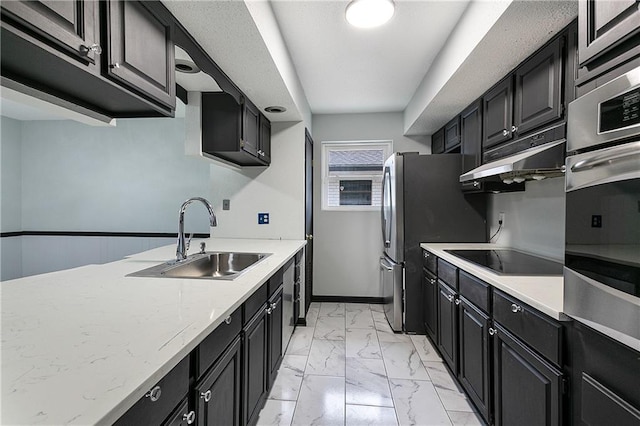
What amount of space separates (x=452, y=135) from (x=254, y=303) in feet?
8.72

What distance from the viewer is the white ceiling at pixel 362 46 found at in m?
1.81

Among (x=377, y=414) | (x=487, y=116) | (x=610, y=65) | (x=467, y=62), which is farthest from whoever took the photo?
(x=487, y=116)

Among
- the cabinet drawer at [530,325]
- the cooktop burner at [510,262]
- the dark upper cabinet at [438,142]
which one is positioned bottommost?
the cabinet drawer at [530,325]

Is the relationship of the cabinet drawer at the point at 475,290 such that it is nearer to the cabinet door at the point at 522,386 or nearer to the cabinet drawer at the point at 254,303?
the cabinet door at the point at 522,386

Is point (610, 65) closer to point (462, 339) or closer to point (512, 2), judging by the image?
point (512, 2)

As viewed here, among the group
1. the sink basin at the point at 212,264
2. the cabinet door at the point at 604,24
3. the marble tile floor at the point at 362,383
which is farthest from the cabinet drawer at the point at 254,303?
the cabinet door at the point at 604,24

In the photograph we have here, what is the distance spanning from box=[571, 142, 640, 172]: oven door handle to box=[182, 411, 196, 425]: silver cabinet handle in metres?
1.37

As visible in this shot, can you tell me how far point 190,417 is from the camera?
33.1 inches

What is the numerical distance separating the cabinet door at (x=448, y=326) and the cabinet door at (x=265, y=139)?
6.57ft

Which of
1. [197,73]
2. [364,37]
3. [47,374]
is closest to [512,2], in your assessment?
[364,37]

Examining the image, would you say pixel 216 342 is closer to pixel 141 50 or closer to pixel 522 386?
pixel 141 50

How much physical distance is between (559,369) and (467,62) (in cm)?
173

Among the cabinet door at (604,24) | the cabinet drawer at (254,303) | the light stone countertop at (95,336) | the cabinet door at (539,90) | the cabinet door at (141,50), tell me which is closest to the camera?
the light stone countertop at (95,336)

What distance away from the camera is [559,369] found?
105 cm
